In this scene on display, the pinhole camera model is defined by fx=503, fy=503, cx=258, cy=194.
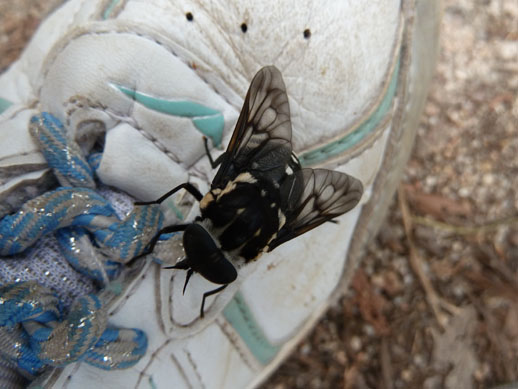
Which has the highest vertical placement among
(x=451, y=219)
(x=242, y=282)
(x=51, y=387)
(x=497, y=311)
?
(x=451, y=219)

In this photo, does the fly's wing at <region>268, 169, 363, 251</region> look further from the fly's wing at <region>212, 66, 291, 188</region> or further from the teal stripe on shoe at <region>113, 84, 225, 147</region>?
the teal stripe on shoe at <region>113, 84, 225, 147</region>

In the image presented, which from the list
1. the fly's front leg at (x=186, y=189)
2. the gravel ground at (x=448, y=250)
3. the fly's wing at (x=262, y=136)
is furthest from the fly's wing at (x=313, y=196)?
the gravel ground at (x=448, y=250)

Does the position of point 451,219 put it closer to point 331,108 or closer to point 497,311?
point 497,311

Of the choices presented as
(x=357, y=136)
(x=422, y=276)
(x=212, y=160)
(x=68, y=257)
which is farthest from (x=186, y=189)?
(x=422, y=276)

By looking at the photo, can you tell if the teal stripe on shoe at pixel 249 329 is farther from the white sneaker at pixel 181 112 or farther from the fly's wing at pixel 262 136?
the fly's wing at pixel 262 136

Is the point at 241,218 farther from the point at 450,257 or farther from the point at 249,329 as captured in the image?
the point at 450,257

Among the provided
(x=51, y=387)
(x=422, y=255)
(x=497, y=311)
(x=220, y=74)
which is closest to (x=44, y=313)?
(x=51, y=387)
